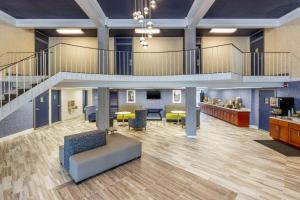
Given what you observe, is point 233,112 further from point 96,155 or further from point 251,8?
point 96,155

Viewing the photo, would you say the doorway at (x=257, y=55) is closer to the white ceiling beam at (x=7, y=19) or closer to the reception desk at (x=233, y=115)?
the reception desk at (x=233, y=115)

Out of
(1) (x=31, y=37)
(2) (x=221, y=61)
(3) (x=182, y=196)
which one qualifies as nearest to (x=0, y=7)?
(1) (x=31, y=37)

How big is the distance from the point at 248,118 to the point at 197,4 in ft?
21.0

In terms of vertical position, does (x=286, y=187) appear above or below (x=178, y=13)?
below

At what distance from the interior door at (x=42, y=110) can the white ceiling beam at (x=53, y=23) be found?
344 centimetres

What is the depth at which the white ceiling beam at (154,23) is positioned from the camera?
312 inches

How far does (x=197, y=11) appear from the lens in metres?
6.66

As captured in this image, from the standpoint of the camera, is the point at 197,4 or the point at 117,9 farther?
the point at 117,9

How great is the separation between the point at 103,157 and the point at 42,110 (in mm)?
7087

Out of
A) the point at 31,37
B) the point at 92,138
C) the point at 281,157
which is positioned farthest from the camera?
the point at 31,37

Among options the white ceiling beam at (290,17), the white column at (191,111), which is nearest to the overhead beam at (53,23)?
the white column at (191,111)

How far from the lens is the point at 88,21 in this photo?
7941mm

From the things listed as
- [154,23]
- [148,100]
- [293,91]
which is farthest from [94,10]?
[293,91]

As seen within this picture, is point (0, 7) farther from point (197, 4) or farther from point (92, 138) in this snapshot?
point (197, 4)
